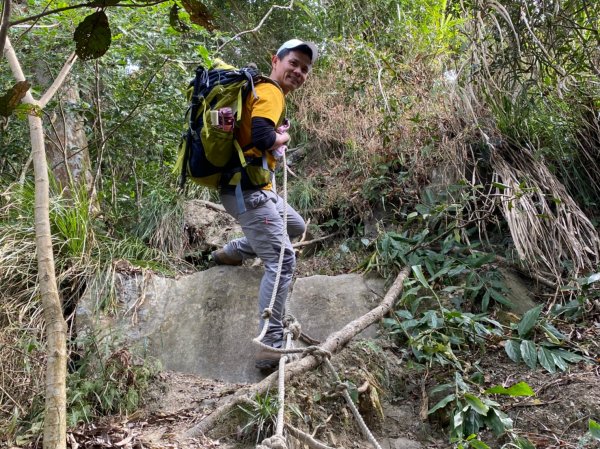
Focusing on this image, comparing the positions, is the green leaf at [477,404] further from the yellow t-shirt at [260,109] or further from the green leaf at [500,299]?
the yellow t-shirt at [260,109]

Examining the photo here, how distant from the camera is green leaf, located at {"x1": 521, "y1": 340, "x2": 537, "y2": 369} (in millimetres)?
3027

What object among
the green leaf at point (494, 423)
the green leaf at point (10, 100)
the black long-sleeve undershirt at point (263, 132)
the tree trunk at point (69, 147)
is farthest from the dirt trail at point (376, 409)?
the tree trunk at point (69, 147)

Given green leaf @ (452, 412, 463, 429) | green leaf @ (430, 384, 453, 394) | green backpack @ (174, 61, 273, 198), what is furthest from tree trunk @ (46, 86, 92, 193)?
green leaf @ (452, 412, 463, 429)

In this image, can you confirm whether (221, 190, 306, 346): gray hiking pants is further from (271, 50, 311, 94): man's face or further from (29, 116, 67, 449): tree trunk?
(29, 116, 67, 449): tree trunk

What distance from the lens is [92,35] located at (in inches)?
41.8

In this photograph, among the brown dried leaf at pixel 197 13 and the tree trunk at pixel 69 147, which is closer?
the brown dried leaf at pixel 197 13

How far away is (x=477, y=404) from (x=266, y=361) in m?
1.37

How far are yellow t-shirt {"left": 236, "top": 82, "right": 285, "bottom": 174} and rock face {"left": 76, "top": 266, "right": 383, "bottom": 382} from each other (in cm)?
136

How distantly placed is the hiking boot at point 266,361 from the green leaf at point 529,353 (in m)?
1.52

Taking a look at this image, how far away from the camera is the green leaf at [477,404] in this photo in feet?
8.53

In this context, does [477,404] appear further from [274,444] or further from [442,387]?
[274,444]

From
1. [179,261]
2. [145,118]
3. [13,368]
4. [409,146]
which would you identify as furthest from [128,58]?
[13,368]

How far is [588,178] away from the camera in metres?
4.04

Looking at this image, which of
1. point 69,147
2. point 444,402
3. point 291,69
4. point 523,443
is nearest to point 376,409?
point 444,402
